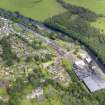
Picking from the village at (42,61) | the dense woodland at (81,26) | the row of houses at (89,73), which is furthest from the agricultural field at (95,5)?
the row of houses at (89,73)

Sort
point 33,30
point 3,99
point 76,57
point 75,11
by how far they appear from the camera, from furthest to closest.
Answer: point 75,11 < point 33,30 < point 76,57 < point 3,99

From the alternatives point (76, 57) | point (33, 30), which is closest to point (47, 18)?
point (33, 30)

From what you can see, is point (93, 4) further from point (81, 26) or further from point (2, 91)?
point (2, 91)

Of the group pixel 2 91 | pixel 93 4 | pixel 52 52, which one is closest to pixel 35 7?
pixel 93 4

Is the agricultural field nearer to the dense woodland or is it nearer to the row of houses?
the dense woodland

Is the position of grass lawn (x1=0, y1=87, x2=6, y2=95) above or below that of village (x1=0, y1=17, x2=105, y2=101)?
below

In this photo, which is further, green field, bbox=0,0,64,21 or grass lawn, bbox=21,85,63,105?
green field, bbox=0,0,64,21

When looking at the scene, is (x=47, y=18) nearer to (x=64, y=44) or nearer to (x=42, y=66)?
(x=64, y=44)

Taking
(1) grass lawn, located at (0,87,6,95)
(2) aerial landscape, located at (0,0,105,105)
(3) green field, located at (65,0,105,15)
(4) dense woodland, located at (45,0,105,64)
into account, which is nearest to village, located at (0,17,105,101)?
(2) aerial landscape, located at (0,0,105,105)
